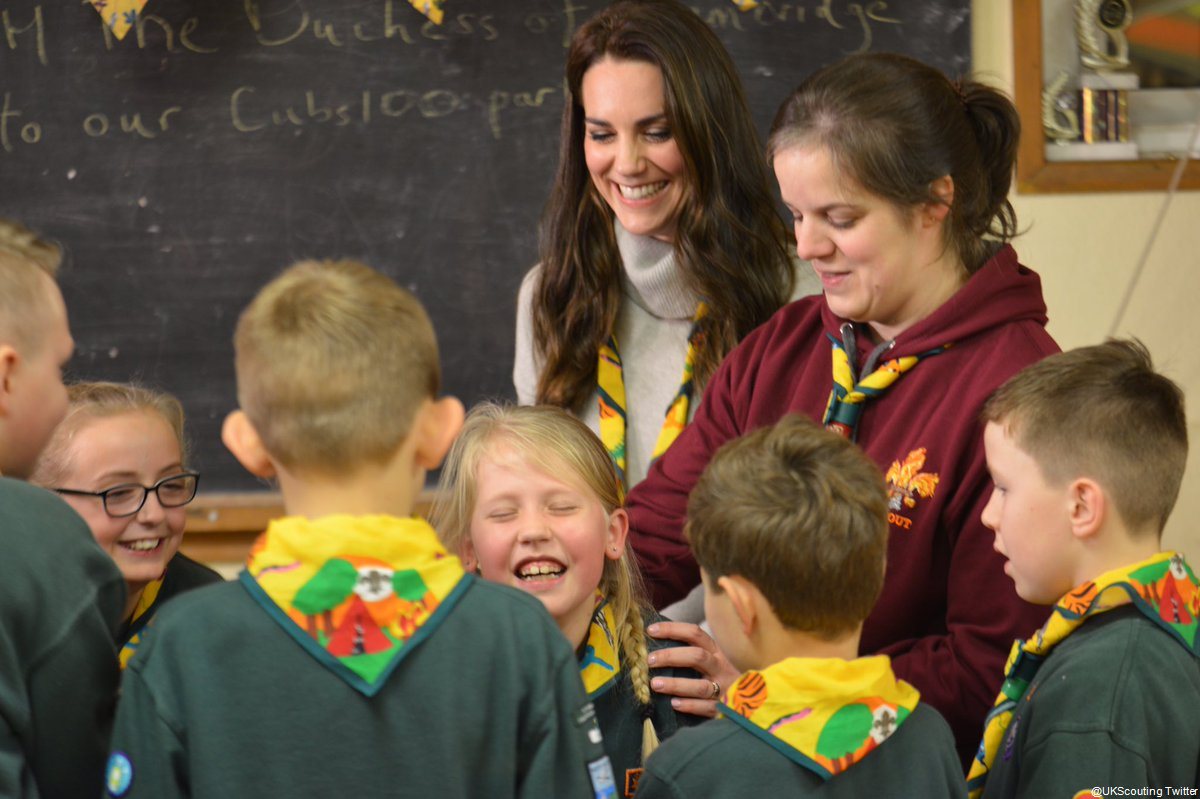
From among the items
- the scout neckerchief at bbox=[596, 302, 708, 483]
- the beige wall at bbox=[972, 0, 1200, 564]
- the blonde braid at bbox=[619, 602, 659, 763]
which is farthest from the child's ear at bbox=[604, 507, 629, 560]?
the beige wall at bbox=[972, 0, 1200, 564]

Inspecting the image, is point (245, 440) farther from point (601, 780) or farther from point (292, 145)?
point (292, 145)

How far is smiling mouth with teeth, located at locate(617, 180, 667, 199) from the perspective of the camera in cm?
234

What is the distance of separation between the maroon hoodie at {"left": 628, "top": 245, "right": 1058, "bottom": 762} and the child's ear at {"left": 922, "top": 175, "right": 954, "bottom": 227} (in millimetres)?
95

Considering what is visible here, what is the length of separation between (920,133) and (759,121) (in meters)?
1.35

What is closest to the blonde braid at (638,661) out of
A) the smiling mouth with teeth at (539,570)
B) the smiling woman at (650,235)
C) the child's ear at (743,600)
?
the smiling mouth with teeth at (539,570)

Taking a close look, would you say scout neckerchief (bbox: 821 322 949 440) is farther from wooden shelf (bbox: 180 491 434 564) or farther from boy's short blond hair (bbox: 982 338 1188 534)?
wooden shelf (bbox: 180 491 434 564)

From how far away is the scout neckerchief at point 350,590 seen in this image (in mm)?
1146

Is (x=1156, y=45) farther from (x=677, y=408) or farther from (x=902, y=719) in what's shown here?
(x=902, y=719)

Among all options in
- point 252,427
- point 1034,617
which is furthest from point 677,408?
point 252,427

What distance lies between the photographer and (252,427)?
1199mm

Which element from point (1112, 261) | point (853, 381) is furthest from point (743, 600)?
point (1112, 261)

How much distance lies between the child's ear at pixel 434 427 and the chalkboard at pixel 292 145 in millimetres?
1925

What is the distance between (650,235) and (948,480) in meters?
0.85

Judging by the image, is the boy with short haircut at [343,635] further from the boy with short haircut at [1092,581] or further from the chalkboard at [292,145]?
the chalkboard at [292,145]
